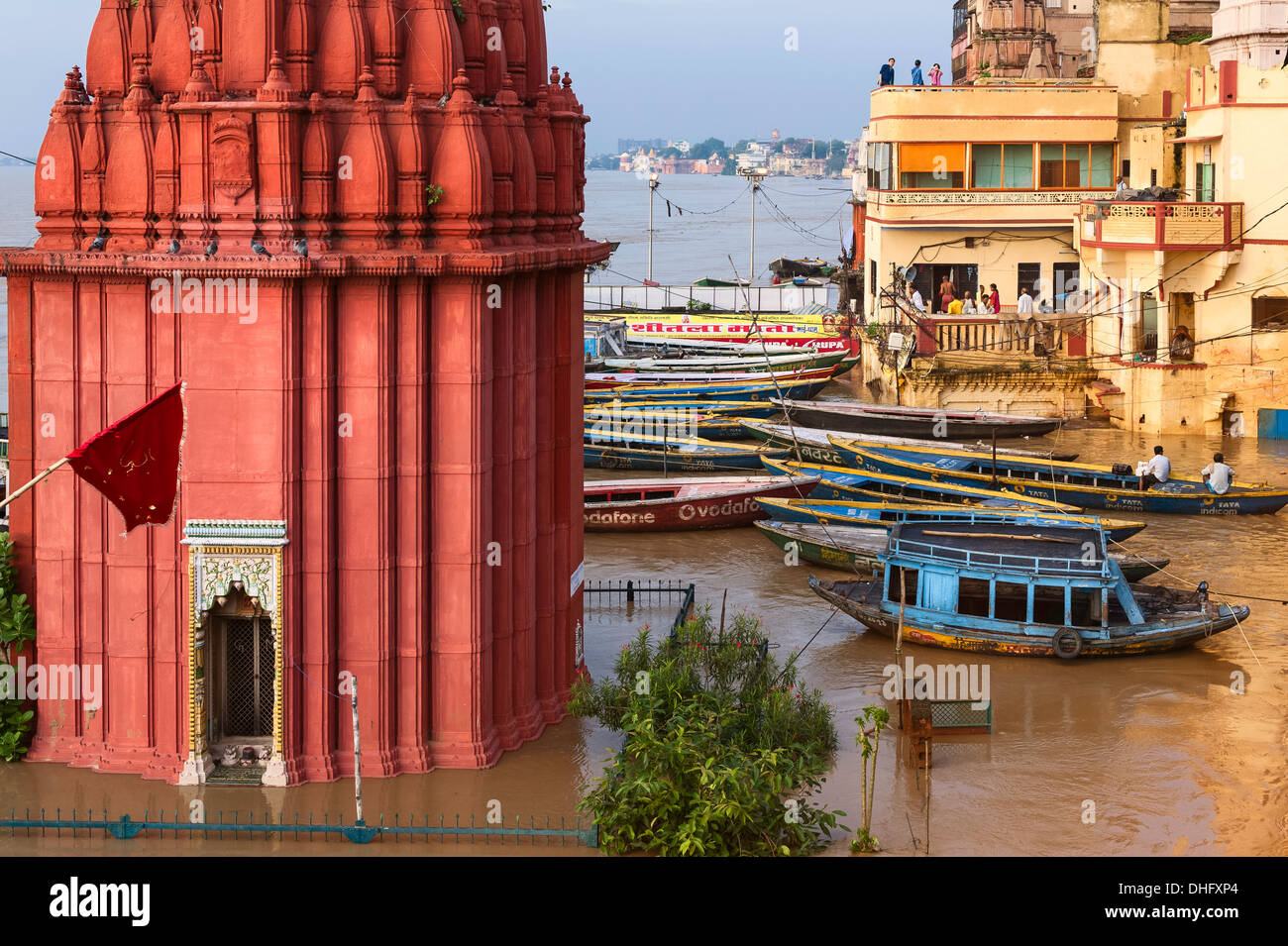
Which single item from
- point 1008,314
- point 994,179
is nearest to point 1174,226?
point 1008,314

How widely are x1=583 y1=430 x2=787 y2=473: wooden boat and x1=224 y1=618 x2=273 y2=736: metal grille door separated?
21947 millimetres

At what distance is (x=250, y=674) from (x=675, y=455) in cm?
2296

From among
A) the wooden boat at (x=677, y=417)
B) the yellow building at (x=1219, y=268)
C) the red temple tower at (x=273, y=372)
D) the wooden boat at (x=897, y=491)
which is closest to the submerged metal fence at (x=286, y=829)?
the red temple tower at (x=273, y=372)

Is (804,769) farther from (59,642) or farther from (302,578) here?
(59,642)

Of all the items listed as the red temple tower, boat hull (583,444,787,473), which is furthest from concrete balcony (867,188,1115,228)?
the red temple tower

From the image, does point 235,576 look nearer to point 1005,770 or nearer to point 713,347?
point 1005,770

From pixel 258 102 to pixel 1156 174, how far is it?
38.0 meters

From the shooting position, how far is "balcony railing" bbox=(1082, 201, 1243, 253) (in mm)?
43906

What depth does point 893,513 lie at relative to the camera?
108 feet

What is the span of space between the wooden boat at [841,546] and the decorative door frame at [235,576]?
13488mm

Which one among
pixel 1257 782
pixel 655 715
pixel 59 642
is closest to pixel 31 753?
pixel 59 642

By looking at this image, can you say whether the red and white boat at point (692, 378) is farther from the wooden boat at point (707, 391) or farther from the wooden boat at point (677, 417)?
the wooden boat at point (677, 417)

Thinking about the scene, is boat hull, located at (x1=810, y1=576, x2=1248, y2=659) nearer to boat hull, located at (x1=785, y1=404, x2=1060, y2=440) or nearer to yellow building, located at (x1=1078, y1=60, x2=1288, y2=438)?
boat hull, located at (x1=785, y1=404, x2=1060, y2=440)

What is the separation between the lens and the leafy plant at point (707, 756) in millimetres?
16219
